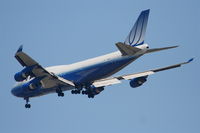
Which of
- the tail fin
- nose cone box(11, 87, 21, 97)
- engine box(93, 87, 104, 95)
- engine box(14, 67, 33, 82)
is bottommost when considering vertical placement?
engine box(93, 87, 104, 95)

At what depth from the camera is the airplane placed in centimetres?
5622

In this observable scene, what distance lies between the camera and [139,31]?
60531 mm

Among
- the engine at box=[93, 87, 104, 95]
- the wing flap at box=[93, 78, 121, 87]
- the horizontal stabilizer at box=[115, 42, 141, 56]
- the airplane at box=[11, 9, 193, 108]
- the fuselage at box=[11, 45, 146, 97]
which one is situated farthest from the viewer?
the engine at box=[93, 87, 104, 95]

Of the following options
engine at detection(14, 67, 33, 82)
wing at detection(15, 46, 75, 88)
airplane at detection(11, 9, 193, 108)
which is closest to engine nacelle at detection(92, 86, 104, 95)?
airplane at detection(11, 9, 193, 108)

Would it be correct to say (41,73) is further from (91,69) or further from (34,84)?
(91,69)

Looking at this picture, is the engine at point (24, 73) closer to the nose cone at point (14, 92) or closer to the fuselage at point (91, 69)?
the fuselage at point (91, 69)

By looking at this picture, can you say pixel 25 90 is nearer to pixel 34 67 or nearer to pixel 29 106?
pixel 29 106

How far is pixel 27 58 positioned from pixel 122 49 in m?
9.35

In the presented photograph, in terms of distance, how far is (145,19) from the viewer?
6044cm

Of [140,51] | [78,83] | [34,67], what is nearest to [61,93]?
[78,83]

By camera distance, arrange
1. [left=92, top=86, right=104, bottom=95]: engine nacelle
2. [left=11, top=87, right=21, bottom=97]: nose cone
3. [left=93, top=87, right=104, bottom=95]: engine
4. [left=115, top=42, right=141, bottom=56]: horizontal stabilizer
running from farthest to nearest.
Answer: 1. [left=11, top=87, right=21, bottom=97]: nose cone
2. [left=93, top=87, right=104, bottom=95]: engine
3. [left=92, top=86, right=104, bottom=95]: engine nacelle
4. [left=115, top=42, right=141, bottom=56]: horizontal stabilizer

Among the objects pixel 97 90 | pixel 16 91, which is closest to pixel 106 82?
pixel 97 90

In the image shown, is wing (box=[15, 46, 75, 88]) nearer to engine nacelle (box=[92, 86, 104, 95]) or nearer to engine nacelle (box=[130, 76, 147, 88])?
engine nacelle (box=[92, 86, 104, 95])

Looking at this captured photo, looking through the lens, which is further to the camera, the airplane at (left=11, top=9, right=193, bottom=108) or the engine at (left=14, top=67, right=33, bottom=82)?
the airplane at (left=11, top=9, right=193, bottom=108)
